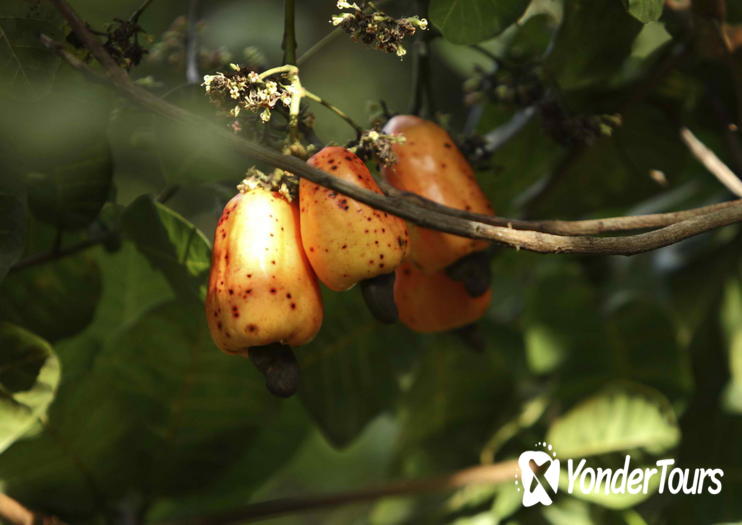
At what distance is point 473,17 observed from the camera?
88 cm

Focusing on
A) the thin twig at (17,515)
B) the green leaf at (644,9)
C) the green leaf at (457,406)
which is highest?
the green leaf at (644,9)

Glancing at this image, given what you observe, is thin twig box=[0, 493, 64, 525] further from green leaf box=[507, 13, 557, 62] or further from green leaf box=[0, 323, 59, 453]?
green leaf box=[507, 13, 557, 62]

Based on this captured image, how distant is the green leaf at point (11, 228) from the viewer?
801mm

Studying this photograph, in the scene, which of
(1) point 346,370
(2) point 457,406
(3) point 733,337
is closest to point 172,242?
(1) point 346,370

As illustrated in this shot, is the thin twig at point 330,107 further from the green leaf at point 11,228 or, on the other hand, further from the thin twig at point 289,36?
the green leaf at point 11,228

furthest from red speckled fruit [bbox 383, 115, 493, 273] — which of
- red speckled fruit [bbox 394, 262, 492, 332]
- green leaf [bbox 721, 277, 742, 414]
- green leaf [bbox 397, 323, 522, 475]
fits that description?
green leaf [bbox 721, 277, 742, 414]

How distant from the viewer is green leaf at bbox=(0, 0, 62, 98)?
79 centimetres

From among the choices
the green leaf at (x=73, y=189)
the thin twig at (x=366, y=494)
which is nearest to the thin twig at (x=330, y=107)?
the green leaf at (x=73, y=189)

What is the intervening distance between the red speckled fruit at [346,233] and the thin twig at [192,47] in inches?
14.1

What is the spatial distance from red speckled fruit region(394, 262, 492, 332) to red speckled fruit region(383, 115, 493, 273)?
0.18 ft

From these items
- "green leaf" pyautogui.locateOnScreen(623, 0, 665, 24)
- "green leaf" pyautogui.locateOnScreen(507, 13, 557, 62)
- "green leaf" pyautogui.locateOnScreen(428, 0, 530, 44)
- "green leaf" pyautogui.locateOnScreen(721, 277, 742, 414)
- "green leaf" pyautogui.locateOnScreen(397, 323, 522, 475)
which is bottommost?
"green leaf" pyautogui.locateOnScreen(397, 323, 522, 475)

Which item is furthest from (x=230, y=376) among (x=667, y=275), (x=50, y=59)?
(x=667, y=275)

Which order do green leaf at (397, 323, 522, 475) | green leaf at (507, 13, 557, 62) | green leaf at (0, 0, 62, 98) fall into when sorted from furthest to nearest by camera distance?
green leaf at (397, 323, 522, 475)
green leaf at (507, 13, 557, 62)
green leaf at (0, 0, 62, 98)

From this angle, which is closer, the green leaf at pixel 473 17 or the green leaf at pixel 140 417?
the green leaf at pixel 473 17
